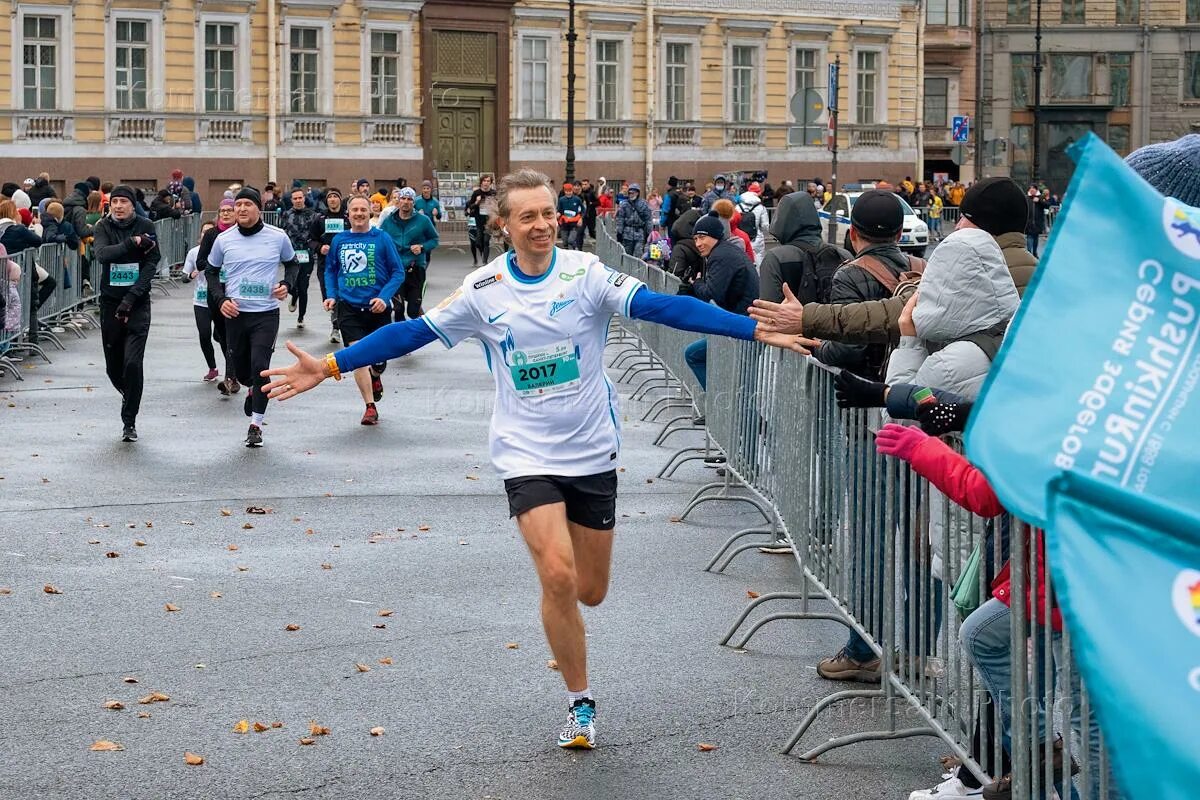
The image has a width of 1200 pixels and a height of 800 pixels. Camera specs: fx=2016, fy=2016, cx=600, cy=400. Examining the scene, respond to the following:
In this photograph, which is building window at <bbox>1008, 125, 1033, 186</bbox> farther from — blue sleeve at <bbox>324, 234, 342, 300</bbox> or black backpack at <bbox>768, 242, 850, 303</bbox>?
black backpack at <bbox>768, 242, 850, 303</bbox>

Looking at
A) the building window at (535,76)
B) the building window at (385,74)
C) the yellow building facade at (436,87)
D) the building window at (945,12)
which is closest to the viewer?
the yellow building facade at (436,87)

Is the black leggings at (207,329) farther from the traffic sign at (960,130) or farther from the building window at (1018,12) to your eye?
the building window at (1018,12)

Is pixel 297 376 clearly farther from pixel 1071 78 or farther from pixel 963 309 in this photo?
pixel 1071 78

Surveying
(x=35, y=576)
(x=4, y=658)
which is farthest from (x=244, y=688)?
(x=35, y=576)

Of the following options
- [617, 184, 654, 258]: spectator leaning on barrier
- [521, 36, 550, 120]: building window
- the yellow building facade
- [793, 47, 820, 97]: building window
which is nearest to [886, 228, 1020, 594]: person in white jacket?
[617, 184, 654, 258]: spectator leaning on barrier

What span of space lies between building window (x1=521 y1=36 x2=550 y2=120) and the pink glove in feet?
165

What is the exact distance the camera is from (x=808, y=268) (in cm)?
1177

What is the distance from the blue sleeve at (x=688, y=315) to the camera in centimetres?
727

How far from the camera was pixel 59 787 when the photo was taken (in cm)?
649

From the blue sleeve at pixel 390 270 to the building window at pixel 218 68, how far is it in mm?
33470

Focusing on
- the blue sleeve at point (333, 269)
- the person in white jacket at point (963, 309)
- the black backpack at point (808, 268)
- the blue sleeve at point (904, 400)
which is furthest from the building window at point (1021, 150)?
the blue sleeve at point (904, 400)

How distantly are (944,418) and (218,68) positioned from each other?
152 ft

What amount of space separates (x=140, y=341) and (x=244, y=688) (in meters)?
8.62

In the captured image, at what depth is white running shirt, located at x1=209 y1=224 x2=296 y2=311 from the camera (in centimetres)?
1620
